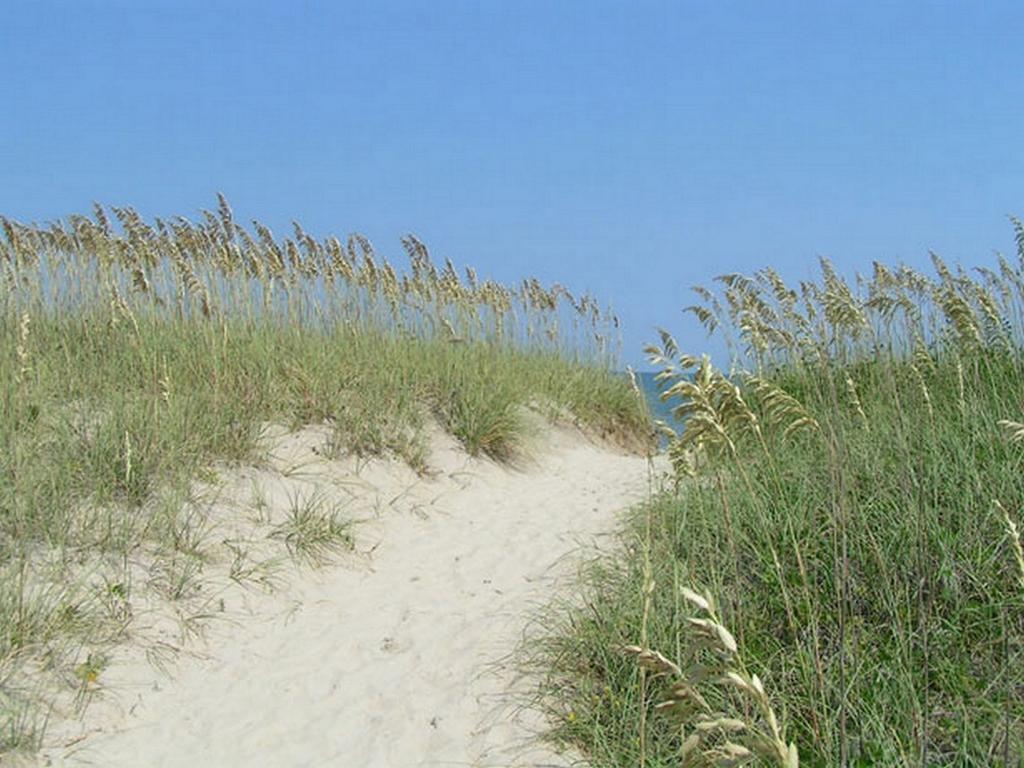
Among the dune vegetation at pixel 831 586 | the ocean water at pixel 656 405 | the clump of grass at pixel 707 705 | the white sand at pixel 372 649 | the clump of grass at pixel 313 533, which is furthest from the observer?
the clump of grass at pixel 313 533

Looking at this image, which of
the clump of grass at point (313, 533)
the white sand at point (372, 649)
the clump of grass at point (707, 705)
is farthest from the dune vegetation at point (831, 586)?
the clump of grass at point (313, 533)

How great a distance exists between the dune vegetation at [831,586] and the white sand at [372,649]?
48 centimetres

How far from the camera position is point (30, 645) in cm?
478

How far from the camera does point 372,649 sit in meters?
5.43

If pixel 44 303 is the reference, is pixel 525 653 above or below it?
below

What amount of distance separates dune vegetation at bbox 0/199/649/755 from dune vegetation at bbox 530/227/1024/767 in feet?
8.25

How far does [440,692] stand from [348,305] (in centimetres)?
624

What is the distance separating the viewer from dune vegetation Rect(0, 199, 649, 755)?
17.5 feet

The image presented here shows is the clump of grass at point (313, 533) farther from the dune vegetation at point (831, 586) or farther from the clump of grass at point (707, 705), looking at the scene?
the clump of grass at point (707, 705)

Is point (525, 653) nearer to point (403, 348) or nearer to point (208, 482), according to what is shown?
point (208, 482)

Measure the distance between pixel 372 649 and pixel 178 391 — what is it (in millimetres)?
3317

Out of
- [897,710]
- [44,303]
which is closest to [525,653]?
[897,710]

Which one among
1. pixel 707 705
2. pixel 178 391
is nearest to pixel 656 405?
pixel 178 391

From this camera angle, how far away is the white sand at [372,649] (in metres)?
4.43
